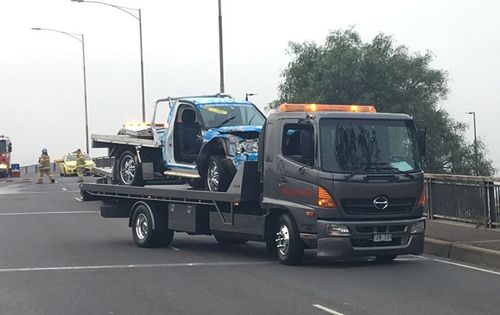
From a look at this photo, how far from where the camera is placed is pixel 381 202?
11070mm

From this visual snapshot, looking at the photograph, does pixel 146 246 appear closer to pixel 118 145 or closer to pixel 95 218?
pixel 118 145

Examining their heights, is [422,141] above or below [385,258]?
above

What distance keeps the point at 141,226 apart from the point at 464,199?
6927mm

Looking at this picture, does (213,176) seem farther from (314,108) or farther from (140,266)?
(314,108)

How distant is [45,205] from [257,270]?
52.4ft

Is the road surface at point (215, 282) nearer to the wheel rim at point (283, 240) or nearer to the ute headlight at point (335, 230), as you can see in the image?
the wheel rim at point (283, 240)

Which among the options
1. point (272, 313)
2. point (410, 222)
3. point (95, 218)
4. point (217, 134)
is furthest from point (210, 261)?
point (95, 218)

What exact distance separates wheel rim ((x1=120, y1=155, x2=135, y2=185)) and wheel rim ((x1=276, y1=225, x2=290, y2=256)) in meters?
4.63

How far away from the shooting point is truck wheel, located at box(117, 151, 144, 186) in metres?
15.0

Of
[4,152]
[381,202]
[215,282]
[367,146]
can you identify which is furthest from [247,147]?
[4,152]

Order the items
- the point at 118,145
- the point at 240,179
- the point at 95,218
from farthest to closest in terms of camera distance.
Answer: the point at 95,218
the point at 118,145
the point at 240,179

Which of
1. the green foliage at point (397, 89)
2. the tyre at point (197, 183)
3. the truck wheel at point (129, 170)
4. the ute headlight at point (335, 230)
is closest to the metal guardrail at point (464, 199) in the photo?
the ute headlight at point (335, 230)

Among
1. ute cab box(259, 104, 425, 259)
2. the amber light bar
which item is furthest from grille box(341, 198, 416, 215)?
the amber light bar

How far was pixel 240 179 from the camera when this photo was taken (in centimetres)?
1212
